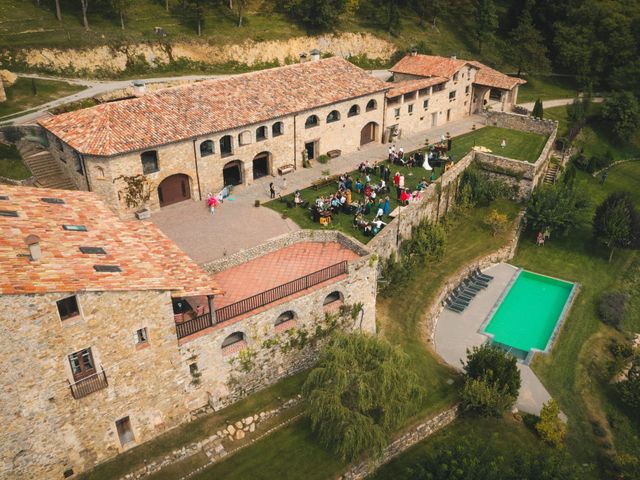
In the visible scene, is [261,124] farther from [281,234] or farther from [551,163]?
[551,163]

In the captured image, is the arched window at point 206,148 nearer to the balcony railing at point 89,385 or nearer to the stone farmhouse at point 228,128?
the stone farmhouse at point 228,128

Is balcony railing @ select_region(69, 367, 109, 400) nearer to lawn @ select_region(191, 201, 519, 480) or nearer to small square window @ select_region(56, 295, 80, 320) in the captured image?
small square window @ select_region(56, 295, 80, 320)

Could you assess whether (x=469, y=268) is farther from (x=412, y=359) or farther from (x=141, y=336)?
(x=141, y=336)

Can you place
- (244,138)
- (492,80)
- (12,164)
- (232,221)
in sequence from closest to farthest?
(232,221) < (12,164) < (244,138) < (492,80)

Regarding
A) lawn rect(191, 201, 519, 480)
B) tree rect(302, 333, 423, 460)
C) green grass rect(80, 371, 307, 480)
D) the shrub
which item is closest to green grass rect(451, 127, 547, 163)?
lawn rect(191, 201, 519, 480)

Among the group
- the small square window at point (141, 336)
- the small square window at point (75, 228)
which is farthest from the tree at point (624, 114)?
the small square window at point (75, 228)

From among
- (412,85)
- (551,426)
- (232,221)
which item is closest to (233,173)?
(232,221)
